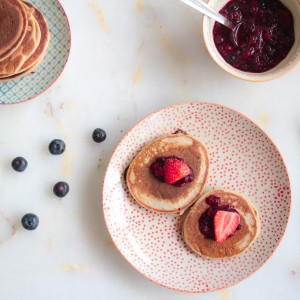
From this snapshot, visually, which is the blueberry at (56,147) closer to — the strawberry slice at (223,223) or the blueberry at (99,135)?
the blueberry at (99,135)

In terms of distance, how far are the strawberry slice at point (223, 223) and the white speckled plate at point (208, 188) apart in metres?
0.09

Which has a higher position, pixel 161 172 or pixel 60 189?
pixel 161 172

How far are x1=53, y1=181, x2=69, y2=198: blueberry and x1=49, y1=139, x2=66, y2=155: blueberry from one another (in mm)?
97

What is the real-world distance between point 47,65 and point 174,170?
1.68 ft

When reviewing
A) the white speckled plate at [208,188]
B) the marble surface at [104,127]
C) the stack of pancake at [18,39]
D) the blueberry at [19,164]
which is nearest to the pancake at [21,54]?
the stack of pancake at [18,39]

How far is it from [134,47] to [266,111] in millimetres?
465

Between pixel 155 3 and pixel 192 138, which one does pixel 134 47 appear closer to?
pixel 155 3

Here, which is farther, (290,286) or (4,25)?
(290,286)

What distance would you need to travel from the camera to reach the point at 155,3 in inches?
65.7

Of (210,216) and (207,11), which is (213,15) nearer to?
(207,11)

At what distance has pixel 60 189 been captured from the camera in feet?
5.41

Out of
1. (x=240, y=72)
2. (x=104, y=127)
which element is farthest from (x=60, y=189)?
(x=240, y=72)

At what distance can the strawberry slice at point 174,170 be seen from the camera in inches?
62.0

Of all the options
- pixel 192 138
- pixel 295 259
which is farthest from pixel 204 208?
pixel 295 259
